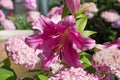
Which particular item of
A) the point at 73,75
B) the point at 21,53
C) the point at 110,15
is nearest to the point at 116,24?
the point at 110,15

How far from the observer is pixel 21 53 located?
4.36 ft

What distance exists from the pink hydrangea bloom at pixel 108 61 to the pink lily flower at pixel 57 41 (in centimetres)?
5

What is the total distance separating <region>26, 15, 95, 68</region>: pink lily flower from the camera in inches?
44.8

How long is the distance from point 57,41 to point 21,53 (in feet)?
0.62

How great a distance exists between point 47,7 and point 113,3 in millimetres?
983

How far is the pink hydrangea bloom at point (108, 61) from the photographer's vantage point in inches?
42.4

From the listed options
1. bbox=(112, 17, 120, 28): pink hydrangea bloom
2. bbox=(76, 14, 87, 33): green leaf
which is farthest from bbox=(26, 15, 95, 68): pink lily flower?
bbox=(112, 17, 120, 28): pink hydrangea bloom

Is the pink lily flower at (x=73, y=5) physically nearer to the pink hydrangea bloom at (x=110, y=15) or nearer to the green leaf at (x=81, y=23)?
the green leaf at (x=81, y=23)

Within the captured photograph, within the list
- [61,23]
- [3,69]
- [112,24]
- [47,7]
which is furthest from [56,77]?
[47,7]

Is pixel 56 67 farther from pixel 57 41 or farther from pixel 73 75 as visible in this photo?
pixel 73 75

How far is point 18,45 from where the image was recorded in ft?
4.38

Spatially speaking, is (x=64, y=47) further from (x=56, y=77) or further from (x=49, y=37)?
(x=56, y=77)

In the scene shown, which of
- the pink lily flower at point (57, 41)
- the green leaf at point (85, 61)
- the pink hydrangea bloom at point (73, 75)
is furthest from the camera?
the green leaf at point (85, 61)

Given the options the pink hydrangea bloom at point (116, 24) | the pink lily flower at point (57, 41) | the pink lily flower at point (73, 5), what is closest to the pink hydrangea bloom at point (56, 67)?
the pink lily flower at point (57, 41)
